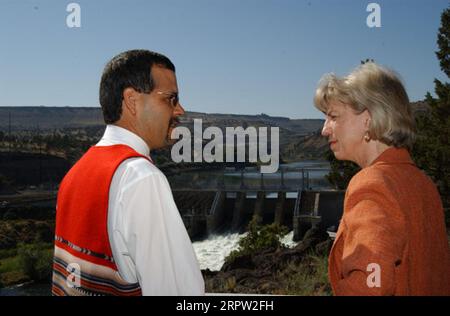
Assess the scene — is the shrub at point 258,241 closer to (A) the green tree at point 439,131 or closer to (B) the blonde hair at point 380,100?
(A) the green tree at point 439,131

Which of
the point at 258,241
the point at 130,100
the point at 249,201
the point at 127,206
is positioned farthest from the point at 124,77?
the point at 249,201

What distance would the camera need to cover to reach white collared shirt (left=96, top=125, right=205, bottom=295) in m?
0.65

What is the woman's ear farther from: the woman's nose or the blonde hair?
the woman's nose

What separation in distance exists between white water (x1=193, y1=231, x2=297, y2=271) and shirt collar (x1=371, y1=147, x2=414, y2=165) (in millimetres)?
13383

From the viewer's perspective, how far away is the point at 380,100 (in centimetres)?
79

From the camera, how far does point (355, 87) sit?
2.61 feet

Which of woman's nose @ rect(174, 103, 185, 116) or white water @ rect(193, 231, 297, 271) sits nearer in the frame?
woman's nose @ rect(174, 103, 185, 116)

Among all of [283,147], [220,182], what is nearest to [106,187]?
[283,147]

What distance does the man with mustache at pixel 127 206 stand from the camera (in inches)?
25.6

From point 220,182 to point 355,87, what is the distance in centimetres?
1646

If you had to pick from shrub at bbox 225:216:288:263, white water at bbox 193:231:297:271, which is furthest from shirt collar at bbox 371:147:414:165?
white water at bbox 193:231:297:271

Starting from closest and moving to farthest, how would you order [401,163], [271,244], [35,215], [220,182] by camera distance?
1. [401,163]
2. [271,244]
3. [35,215]
4. [220,182]
